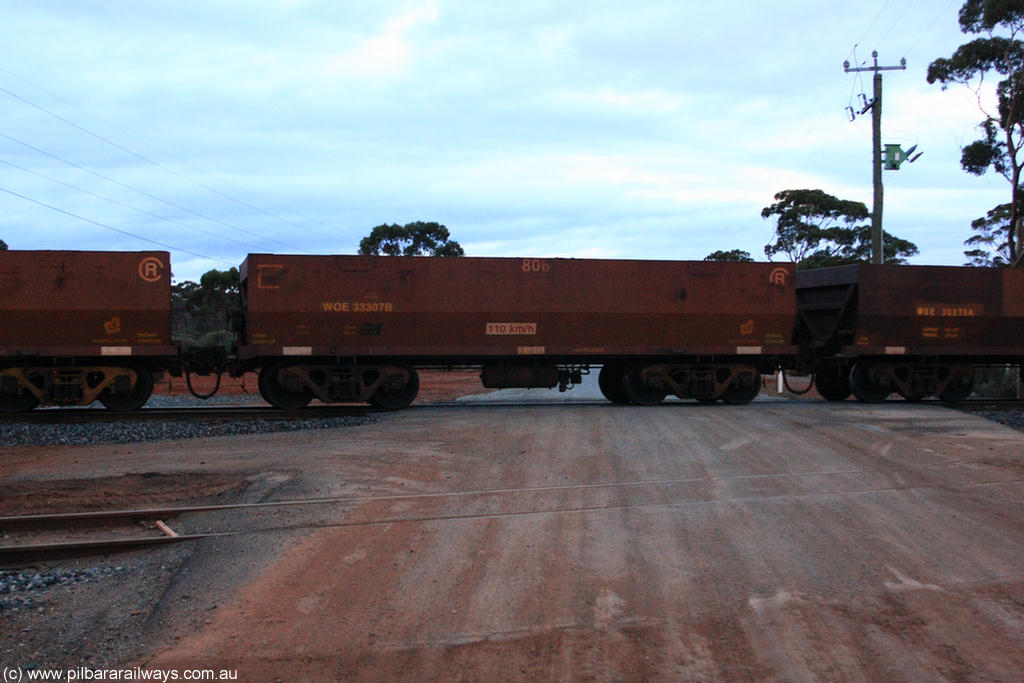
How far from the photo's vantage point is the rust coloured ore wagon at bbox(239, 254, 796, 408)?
15312 millimetres

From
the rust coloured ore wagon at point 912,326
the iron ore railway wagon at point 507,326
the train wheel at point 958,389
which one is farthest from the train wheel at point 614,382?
the train wheel at point 958,389

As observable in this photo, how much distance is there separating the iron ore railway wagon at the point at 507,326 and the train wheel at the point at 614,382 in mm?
44

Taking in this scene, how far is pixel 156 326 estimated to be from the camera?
14.8 meters

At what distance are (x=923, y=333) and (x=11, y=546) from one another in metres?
17.2

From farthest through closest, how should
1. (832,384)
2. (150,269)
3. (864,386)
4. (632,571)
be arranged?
(832,384)
(864,386)
(150,269)
(632,571)

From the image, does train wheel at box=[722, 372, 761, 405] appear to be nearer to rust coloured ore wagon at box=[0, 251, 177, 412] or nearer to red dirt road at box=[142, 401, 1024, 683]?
red dirt road at box=[142, 401, 1024, 683]

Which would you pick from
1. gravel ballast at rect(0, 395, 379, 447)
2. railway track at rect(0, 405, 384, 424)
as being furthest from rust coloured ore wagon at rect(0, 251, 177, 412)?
gravel ballast at rect(0, 395, 379, 447)

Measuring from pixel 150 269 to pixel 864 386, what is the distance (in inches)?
598

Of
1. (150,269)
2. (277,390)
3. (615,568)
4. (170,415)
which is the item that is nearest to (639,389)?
(277,390)

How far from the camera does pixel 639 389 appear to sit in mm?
16844

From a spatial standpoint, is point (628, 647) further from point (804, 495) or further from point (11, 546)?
point (11, 546)

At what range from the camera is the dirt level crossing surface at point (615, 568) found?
4277mm

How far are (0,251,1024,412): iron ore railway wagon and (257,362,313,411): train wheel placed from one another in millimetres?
35

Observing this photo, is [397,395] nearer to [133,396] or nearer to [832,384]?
[133,396]
